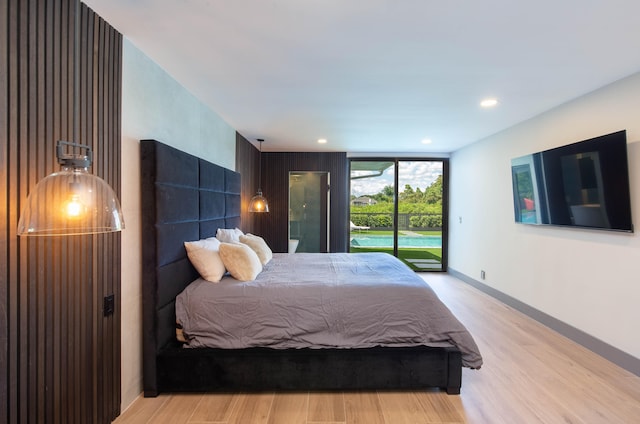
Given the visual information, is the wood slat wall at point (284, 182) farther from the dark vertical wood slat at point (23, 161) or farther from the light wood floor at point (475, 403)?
the dark vertical wood slat at point (23, 161)

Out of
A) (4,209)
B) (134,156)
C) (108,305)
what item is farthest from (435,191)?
(4,209)

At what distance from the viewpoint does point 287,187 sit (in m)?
5.74

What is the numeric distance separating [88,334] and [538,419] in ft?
9.28

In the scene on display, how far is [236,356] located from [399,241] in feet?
Result: 15.1

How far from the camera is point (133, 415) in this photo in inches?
74.9

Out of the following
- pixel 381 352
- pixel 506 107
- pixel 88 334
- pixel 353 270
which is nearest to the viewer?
pixel 88 334

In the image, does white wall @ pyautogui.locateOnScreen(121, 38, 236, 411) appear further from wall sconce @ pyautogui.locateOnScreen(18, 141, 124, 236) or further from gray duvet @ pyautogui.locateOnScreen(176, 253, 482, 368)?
wall sconce @ pyautogui.locateOnScreen(18, 141, 124, 236)

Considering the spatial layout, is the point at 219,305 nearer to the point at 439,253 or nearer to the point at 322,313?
the point at 322,313

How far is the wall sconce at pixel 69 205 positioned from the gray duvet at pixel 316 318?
1.19 meters

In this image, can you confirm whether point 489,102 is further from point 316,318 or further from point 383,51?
point 316,318

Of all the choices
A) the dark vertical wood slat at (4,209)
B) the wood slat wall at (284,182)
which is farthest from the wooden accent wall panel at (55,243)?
the wood slat wall at (284,182)

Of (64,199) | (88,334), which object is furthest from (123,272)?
(64,199)

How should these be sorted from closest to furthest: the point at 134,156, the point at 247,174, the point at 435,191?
the point at 134,156
the point at 247,174
the point at 435,191

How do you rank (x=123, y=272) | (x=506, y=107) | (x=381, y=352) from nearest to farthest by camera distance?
(x=123, y=272) < (x=381, y=352) < (x=506, y=107)
